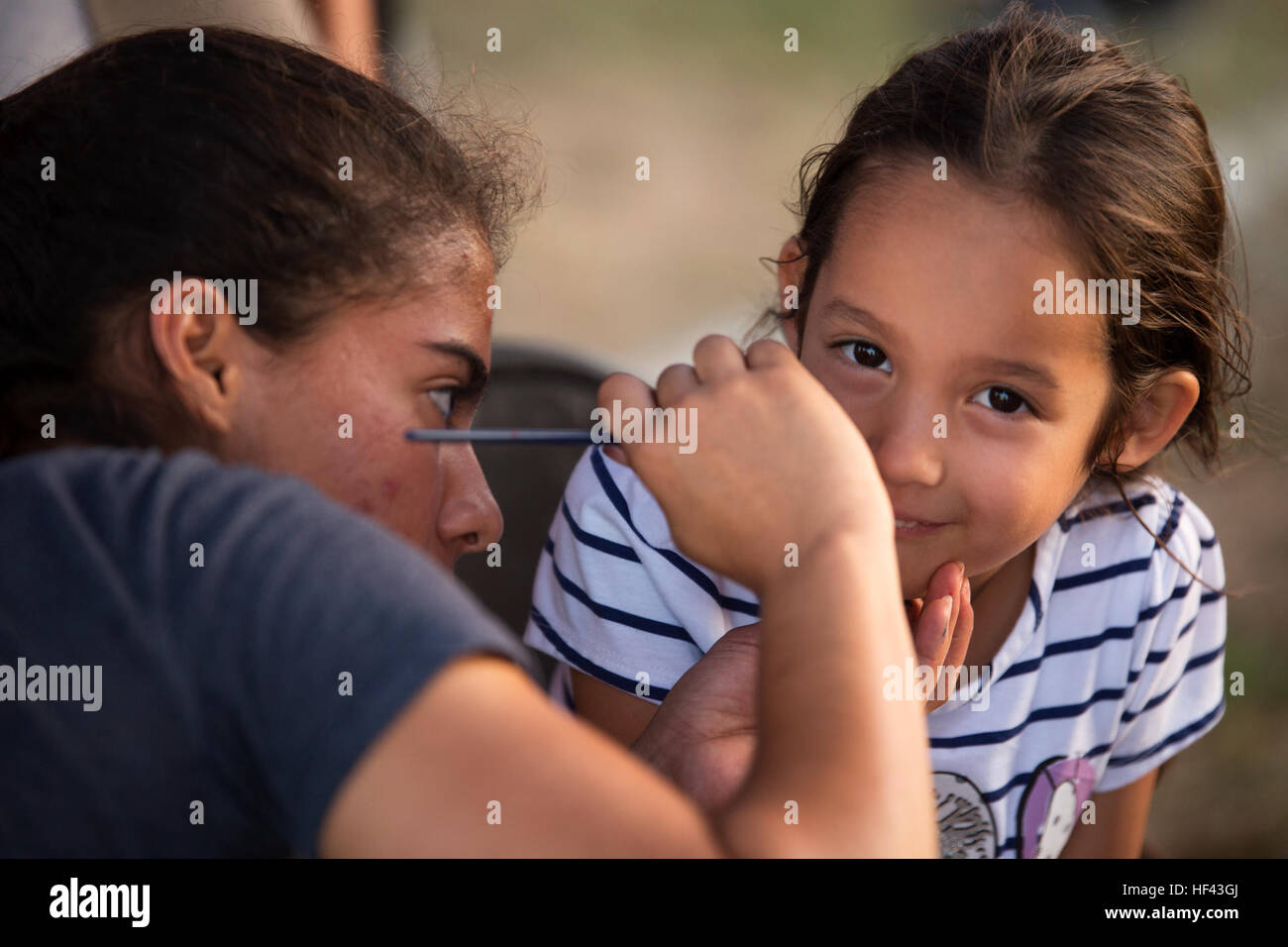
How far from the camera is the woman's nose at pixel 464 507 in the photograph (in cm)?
109

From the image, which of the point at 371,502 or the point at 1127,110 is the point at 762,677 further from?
the point at 1127,110

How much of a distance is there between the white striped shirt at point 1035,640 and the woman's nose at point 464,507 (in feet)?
0.78

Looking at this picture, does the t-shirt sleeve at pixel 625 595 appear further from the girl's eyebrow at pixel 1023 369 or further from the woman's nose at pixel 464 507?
the girl's eyebrow at pixel 1023 369

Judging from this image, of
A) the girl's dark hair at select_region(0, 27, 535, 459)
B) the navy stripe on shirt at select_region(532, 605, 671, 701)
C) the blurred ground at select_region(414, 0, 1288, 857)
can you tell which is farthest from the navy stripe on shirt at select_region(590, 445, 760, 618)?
the blurred ground at select_region(414, 0, 1288, 857)

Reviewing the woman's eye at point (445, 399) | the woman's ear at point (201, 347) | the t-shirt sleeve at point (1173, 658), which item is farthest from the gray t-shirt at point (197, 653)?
the t-shirt sleeve at point (1173, 658)

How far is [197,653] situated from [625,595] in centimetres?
75

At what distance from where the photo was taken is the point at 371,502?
40.1 inches

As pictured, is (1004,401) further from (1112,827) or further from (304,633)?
(304,633)

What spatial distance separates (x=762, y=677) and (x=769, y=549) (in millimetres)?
113

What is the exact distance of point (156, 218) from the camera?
94cm

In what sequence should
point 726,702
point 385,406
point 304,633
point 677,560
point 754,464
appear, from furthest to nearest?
point 677,560 → point 726,702 → point 385,406 → point 754,464 → point 304,633

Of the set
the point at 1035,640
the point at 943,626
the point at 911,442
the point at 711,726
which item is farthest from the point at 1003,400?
the point at 711,726

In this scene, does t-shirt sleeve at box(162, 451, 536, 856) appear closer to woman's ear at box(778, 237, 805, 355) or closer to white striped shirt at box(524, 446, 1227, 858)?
white striped shirt at box(524, 446, 1227, 858)
